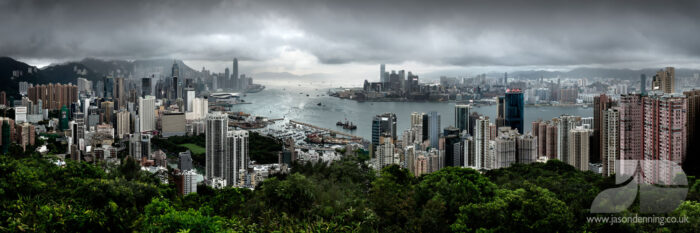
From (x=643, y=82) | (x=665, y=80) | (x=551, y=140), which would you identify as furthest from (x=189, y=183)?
(x=643, y=82)

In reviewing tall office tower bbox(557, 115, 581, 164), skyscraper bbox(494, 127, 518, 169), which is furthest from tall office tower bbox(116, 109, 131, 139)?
tall office tower bbox(557, 115, 581, 164)

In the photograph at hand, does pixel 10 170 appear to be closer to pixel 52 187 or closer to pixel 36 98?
pixel 52 187

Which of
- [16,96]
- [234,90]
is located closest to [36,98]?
[16,96]

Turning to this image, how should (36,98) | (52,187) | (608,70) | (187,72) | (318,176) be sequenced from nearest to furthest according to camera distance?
(52,187) < (318,176) < (608,70) < (36,98) < (187,72)

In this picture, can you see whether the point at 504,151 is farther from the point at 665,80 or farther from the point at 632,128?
the point at 665,80

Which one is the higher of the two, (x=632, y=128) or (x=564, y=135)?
(x=632, y=128)

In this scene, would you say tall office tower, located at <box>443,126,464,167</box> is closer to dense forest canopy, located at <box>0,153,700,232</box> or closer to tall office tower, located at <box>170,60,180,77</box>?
dense forest canopy, located at <box>0,153,700,232</box>

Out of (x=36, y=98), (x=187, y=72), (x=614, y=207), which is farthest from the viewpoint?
(x=187, y=72)
